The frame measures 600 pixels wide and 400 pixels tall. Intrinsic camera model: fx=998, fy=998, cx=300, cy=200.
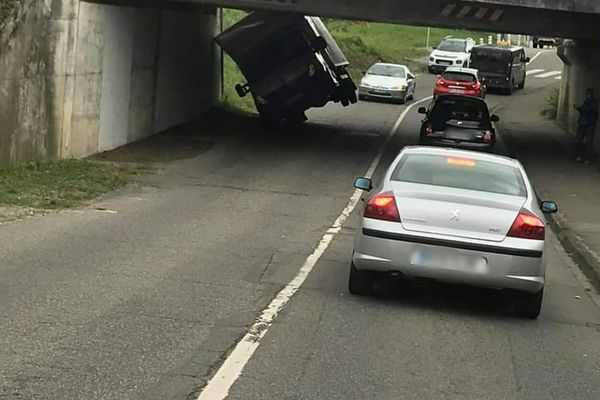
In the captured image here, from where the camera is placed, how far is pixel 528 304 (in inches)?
358

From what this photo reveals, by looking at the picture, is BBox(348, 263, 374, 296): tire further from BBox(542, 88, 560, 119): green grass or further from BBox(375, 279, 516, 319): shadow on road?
BBox(542, 88, 560, 119): green grass

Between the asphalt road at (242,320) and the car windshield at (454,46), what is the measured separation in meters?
40.8

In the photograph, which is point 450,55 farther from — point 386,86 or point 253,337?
point 253,337

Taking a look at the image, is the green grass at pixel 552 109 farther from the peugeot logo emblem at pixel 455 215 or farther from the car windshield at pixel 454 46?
the peugeot logo emblem at pixel 455 215

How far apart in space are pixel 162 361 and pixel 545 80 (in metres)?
53.4

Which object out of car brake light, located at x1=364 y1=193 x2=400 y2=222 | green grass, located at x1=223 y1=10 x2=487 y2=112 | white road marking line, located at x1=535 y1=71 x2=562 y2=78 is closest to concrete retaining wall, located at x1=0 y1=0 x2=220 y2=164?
car brake light, located at x1=364 y1=193 x2=400 y2=222

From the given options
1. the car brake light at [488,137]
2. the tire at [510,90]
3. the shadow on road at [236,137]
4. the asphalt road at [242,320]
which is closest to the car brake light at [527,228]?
the asphalt road at [242,320]

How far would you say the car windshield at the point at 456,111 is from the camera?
23297 mm

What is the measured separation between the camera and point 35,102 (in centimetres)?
1739

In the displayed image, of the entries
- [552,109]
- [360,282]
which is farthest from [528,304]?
[552,109]

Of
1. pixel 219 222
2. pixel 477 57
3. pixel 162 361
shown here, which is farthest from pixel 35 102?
pixel 477 57

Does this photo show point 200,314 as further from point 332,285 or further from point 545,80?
point 545,80

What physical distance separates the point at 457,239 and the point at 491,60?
40.6 metres

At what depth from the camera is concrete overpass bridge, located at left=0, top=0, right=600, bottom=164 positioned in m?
17.1
